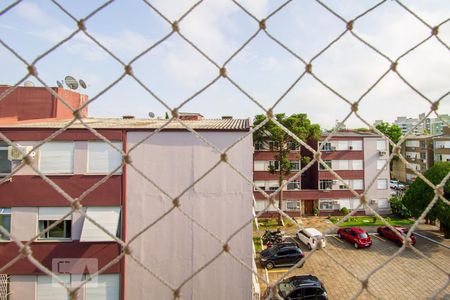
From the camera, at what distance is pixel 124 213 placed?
464 centimetres

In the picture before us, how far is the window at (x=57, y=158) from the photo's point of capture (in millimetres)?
4613

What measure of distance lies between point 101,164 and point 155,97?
3785 millimetres

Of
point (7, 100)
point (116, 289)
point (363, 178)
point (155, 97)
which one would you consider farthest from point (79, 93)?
point (363, 178)

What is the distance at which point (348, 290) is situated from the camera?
6.84 meters

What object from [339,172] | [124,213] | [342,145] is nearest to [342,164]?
[339,172]

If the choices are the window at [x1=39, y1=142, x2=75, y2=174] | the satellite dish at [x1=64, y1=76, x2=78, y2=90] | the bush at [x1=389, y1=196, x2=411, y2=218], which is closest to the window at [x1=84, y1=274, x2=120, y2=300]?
the window at [x1=39, y1=142, x2=75, y2=174]

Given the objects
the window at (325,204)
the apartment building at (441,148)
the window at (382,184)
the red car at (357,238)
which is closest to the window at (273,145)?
the window at (325,204)

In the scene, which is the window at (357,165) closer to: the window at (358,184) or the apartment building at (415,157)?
the window at (358,184)

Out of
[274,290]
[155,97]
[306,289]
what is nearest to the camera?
[274,290]

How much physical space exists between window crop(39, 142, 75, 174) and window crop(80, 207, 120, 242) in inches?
28.3

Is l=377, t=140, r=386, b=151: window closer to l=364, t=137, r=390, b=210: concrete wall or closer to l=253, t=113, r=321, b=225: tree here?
l=364, t=137, r=390, b=210: concrete wall

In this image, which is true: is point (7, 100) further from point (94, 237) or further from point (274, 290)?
point (274, 290)

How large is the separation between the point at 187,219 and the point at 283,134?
24.8 ft

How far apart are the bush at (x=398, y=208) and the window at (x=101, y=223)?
12.3 metres
